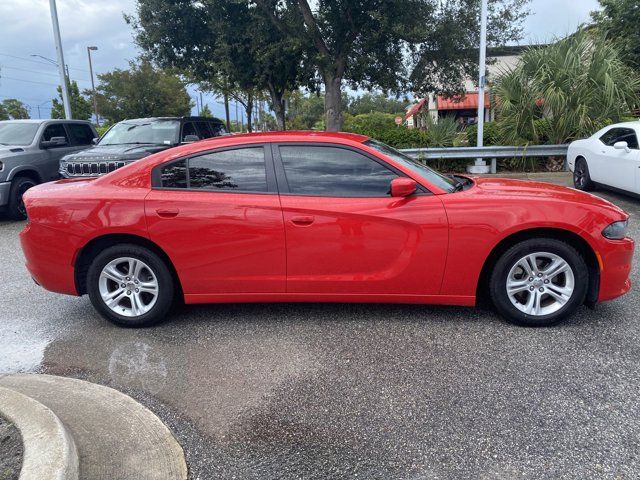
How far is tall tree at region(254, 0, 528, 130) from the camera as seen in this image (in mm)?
12422

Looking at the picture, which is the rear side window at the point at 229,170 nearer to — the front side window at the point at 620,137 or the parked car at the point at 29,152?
the parked car at the point at 29,152

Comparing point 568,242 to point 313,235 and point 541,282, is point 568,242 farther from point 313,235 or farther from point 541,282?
point 313,235

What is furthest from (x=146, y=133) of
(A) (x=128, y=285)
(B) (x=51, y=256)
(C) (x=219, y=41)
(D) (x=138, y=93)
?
(D) (x=138, y=93)

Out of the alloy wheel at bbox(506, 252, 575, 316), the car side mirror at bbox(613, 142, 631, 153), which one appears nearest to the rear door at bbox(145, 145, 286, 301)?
the alloy wheel at bbox(506, 252, 575, 316)

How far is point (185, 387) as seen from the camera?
325cm

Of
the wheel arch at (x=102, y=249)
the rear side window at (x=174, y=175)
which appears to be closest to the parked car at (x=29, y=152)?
the wheel arch at (x=102, y=249)

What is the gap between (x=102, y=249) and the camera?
13.8 feet

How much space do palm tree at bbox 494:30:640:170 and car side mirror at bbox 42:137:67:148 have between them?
10.2m

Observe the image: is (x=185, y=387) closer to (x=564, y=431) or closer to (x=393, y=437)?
(x=393, y=437)

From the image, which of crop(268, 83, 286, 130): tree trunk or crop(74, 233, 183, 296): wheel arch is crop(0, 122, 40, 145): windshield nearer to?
crop(74, 233, 183, 296): wheel arch

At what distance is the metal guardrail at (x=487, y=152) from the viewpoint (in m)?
11.6

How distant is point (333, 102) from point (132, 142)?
633 centimetres

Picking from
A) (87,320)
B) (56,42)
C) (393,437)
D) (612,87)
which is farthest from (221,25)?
(393,437)

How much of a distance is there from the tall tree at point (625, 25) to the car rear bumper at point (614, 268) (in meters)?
18.1
